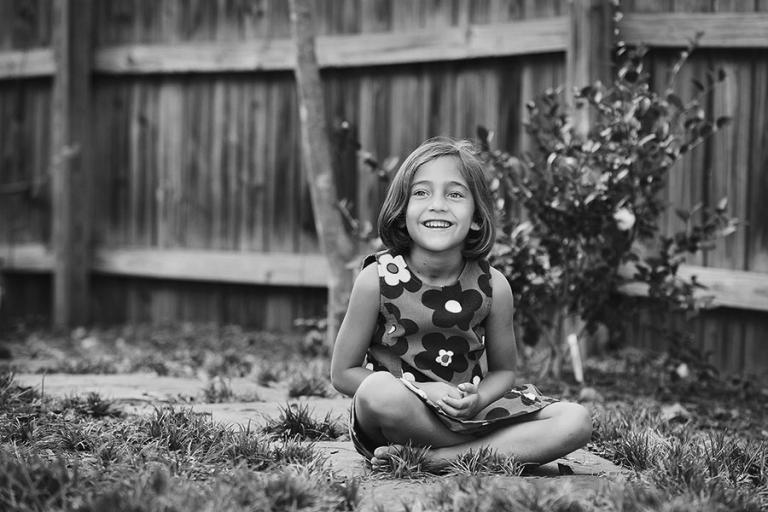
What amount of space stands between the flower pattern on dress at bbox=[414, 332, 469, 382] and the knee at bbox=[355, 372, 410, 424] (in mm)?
180

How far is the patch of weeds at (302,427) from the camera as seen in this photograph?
3.50m

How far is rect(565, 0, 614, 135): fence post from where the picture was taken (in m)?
5.68

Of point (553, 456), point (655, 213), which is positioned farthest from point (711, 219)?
point (553, 456)

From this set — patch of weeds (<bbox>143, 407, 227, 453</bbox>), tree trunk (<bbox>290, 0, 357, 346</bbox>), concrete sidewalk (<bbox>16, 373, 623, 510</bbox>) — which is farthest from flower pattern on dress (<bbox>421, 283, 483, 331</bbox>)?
tree trunk (<bbox>290, 0, 357, 346</bbox>)

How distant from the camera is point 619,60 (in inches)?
228

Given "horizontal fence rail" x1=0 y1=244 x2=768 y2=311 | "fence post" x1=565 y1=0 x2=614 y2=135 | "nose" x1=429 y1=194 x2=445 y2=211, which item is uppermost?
"fence post" x1=565 y1=0 x2=614 y2=135

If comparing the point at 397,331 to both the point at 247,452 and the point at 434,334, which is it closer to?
the point at 434,334

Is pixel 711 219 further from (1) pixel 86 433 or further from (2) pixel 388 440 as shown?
(1) pixel 86 433

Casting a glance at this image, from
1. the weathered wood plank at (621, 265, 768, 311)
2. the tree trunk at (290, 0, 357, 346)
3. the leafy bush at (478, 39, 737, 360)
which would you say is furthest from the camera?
the tree trunk at (290, 0, 357, 346)

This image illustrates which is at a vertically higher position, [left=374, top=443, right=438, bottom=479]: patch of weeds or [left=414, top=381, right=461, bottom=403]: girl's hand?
[left=414, top=381, right=461, bottom=403]: girl's hand

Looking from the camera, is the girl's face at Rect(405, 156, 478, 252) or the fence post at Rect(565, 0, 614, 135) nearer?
the girl's face at Rect(405, 156, 478, 252)

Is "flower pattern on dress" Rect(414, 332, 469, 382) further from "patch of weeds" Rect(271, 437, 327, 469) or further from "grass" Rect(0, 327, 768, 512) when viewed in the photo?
"patch of weeds" Rect(271, 437, 327, 469)

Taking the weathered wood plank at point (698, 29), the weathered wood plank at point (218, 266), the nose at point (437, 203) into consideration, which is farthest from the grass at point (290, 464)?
the weathered wood plank at point (218, 266)

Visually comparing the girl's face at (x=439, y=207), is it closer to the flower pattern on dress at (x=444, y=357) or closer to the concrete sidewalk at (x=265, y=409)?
the flower pattern on dress at (x=444, y=357)
